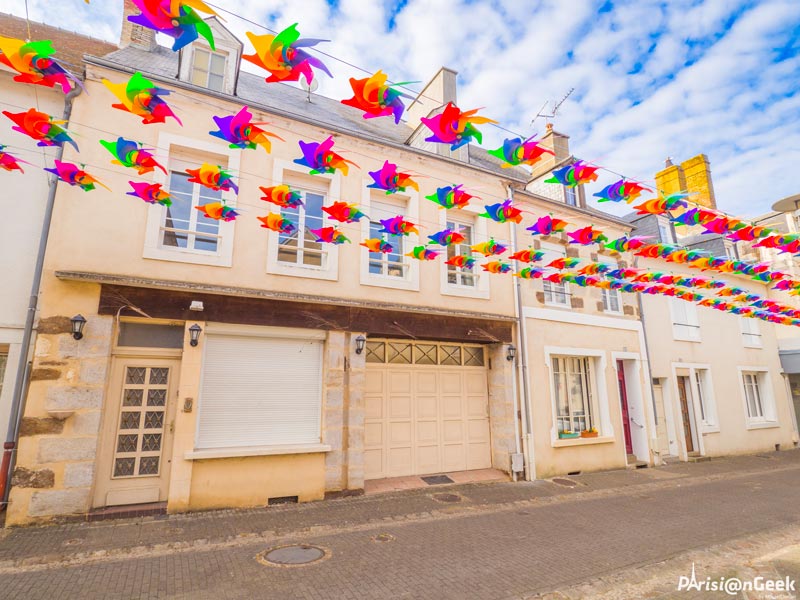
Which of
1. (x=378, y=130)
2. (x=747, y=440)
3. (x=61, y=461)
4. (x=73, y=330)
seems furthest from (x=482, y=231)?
(x=747, y=440)

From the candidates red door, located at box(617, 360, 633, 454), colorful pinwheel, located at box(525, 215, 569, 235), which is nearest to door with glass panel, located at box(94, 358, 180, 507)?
colorful pinwheel, located at box(525, 215, 569, 235)

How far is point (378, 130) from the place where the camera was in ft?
33.9

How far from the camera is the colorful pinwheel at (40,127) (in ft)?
12.5

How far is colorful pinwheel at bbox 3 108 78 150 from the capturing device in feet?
12.5

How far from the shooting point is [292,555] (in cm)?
480

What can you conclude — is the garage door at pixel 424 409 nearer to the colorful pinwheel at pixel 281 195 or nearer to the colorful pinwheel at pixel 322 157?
the colorful pinwheel at pixel 281 195

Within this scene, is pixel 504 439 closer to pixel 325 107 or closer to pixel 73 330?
pixel 73 330

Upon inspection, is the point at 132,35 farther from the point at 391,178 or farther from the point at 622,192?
the point at 622,192

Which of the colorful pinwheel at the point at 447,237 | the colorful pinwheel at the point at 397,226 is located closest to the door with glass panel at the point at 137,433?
the colorful pinwheel at the point at 397,226

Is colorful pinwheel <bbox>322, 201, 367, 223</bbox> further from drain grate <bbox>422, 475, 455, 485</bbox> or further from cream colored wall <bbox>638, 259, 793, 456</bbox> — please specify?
cream colored wall <bbox>638, 259, 793, 456</bbox>

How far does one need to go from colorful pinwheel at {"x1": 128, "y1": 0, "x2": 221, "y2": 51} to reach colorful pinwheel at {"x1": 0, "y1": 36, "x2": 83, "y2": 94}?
95 centimetres

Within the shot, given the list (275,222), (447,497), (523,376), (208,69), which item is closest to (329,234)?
(275,222)

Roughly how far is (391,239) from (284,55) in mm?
5743

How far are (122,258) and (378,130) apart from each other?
649 cm
